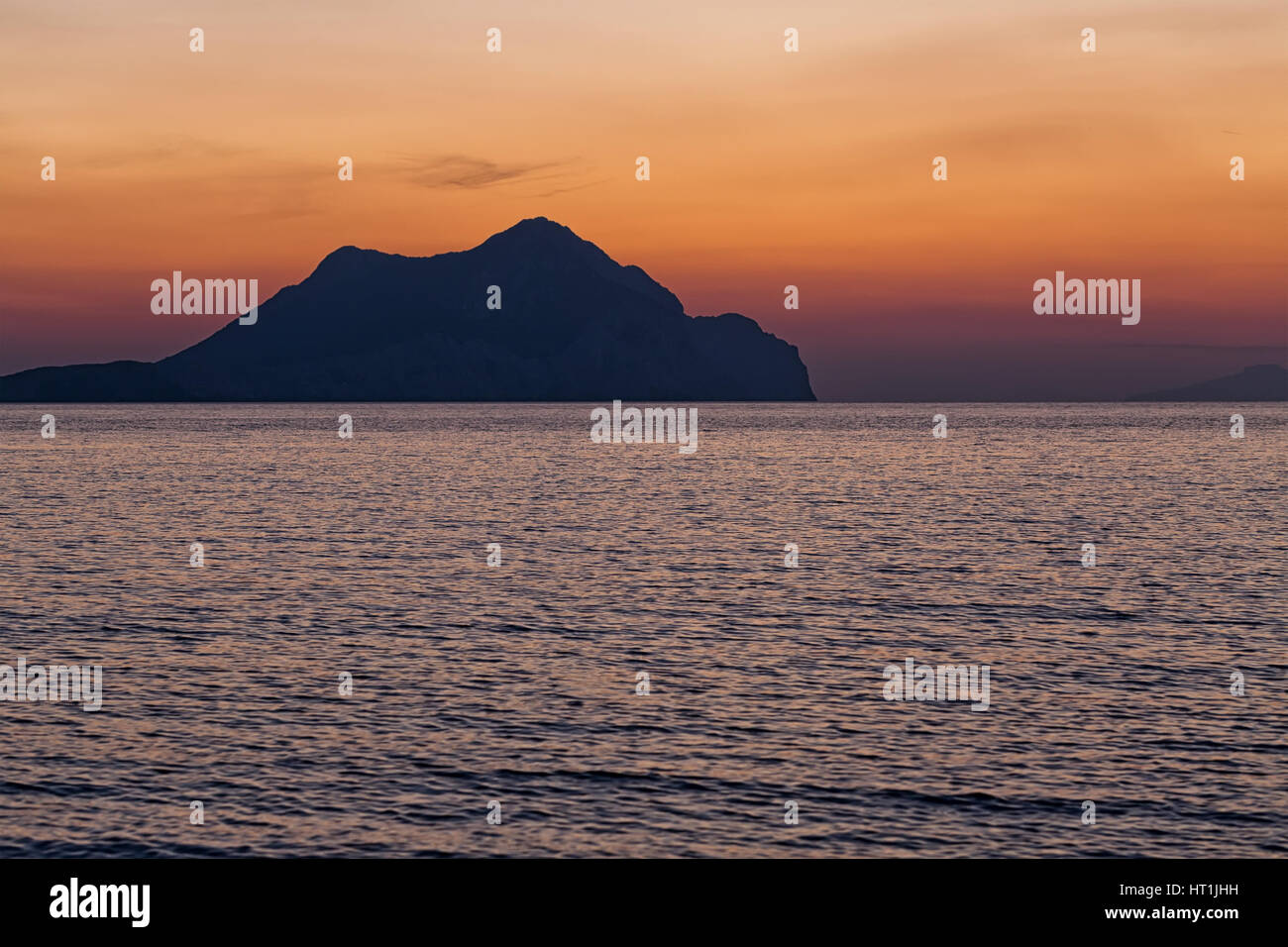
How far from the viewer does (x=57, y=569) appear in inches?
2554

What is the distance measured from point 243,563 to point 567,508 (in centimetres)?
4459

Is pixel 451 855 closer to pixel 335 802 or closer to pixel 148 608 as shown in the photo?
pixel 335 802

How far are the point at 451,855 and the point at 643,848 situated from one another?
3871 mm

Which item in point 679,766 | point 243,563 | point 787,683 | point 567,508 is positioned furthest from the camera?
point 567,508

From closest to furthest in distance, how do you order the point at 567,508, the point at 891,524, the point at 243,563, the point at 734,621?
1. the point at 734,621
2. the point at 243,563
3. the point at 891,524
4. the point at 567,508

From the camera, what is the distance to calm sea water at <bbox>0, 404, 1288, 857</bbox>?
2572 centimetres

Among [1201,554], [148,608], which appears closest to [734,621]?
[148,608]

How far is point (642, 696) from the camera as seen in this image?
1449 inches

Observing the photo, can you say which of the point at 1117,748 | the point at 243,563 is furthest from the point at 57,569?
the point at 1117,748

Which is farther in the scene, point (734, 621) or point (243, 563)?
point (243, 563)

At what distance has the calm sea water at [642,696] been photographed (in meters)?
25.7

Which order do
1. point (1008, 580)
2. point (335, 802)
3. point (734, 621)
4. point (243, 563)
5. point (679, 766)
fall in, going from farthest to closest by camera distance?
point (243, 563) < point (1008, 580) < point (734, 621) < point (679, 766) < point (335, 802)

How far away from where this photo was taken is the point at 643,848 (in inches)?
954

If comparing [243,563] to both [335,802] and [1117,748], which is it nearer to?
[335,802]
